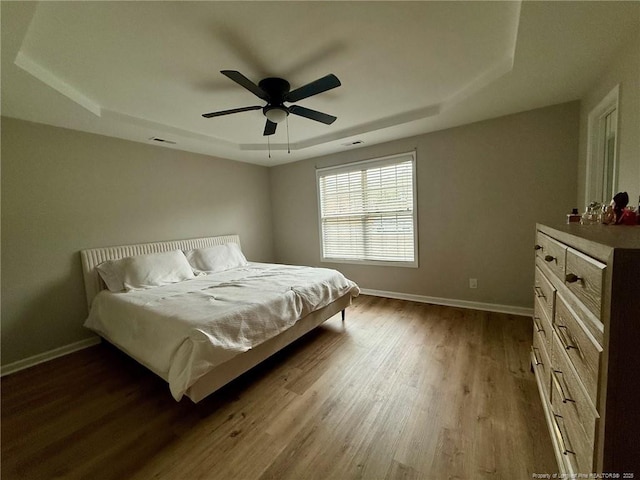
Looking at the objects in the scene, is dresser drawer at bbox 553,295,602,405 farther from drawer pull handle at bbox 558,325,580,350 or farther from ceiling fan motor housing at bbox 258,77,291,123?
ceiling fan motor housing at bbox 258,77,291,123

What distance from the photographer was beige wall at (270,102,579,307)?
2.60 m

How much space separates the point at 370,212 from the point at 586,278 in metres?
3.13

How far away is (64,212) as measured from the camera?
8.40 ft

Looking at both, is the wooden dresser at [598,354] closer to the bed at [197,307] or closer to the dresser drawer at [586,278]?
the dresser drawer at [586,278]

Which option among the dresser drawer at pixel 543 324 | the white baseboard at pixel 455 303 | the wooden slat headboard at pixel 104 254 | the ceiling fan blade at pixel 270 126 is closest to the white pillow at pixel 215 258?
the wooden slat headboard at pixel 104 254

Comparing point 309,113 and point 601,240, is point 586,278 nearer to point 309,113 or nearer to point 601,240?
point 601,240

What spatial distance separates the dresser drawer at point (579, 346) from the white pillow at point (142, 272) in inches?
127

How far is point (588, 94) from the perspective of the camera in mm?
2258

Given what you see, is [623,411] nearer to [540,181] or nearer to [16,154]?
[540,181]

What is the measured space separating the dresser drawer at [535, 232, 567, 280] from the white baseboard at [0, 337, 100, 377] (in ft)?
13.2

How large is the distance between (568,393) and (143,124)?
3792mm

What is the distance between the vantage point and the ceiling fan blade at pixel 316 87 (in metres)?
1.68

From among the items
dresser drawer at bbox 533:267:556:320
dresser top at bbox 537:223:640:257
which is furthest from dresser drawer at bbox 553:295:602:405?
dresser top at bbox 537:223:640:257

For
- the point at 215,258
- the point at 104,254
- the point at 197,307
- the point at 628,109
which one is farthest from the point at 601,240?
the point at 104,254
